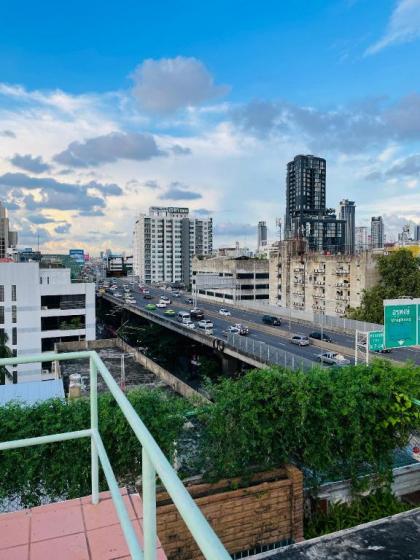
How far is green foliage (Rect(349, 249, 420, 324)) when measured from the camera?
122 ft

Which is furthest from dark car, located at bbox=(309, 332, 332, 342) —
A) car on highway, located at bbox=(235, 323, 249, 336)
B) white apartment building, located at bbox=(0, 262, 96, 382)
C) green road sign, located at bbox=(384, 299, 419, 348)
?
white apartment building, located at bbox=(0, 262, 96, 382)

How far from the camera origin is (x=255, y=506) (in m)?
7.17

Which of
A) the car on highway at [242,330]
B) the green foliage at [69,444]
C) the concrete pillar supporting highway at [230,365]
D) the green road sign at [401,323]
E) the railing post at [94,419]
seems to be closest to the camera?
the railing post at [94,419]

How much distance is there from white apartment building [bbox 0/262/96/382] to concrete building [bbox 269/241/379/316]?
26458mm

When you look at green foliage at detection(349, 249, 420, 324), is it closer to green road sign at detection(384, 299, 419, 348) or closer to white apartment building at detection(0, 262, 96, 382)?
green road sign at detection(384, 299, 419, 348)

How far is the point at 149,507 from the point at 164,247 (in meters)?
114

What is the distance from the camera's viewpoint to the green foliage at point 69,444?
681 centimetres

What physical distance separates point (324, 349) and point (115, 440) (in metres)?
24.4

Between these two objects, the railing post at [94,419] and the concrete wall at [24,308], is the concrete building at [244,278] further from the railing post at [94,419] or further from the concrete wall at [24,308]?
the railing post at [94,419]

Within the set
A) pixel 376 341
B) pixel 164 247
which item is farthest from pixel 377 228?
pixel 376 341

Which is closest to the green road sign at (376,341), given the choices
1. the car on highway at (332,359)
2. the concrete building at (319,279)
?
the car on highway at (332,359)

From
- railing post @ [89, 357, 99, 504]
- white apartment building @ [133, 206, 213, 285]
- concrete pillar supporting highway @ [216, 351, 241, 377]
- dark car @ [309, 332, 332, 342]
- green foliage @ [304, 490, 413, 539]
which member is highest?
white apartment building @ [133, 206, 213, 285]

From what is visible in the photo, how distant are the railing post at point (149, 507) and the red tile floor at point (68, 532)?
889 millimetres

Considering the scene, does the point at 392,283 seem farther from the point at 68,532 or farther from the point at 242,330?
the point at 68,532
